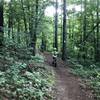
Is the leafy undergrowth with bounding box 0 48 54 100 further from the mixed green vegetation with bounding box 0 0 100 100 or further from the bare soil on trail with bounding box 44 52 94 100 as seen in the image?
the bare soil on trail with bounding box 44 52 94 100

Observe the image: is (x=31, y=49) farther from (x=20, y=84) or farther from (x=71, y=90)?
(x=20, y=84)

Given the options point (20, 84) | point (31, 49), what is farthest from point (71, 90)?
point (31, 49)

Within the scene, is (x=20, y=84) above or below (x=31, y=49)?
below

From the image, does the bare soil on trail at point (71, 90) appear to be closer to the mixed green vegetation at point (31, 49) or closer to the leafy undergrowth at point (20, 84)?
the mixed green vegetation at point (31, 49)

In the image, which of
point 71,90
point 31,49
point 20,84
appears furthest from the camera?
point 31,49

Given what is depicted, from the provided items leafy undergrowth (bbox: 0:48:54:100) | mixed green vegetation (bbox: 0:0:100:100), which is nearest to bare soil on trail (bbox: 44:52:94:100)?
mixed green vegetation (bbox: 0:0:100:100)

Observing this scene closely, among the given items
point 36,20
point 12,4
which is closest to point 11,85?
point 36,20

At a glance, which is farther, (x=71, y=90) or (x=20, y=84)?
(x=71, y=90)

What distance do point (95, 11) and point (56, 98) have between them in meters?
20.4

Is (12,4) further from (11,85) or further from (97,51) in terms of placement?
(97,51)

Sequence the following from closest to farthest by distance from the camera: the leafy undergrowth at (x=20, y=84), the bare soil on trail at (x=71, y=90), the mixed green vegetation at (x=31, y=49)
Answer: the leafy undergrowth at (x=20, y=84)
the mixed green vegetation at (x=31, y=49)
the bare soil on trail at (x=71, y=90)

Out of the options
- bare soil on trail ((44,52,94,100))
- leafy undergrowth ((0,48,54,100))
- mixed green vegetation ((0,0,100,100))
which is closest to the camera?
leafy undergrowth ((0,48,54,100))

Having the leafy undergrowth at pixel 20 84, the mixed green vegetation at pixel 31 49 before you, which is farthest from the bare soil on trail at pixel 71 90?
the leafy undergrowth at pixel 20 84

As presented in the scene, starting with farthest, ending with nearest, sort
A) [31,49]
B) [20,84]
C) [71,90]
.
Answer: [31,49] → [71,90] → [20,84]
